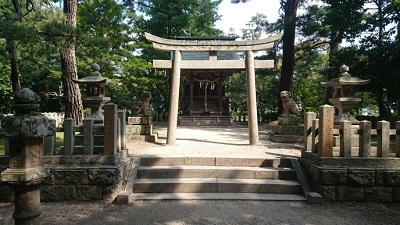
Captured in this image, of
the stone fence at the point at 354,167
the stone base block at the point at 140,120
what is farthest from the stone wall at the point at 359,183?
the stone base block at the point at 140,120

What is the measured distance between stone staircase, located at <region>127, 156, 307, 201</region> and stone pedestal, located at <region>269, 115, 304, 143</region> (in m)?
3.38

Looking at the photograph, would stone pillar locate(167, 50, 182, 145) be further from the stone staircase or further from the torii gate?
the stone staircase

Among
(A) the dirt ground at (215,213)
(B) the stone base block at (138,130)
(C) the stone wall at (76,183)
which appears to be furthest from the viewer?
(B) the stone base block at (138,130)

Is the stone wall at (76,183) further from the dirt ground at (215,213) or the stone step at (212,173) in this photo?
the stone step at (212,173)

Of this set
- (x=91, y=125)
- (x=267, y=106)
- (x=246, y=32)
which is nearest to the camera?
(x=91, y=125)

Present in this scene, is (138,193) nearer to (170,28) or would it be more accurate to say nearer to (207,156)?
(207,156)

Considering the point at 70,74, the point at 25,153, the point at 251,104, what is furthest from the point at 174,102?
the point at 25,153

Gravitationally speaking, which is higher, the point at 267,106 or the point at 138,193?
the point at 267,106

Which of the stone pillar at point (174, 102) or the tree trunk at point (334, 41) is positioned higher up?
the tree trunk at point (334, 41)

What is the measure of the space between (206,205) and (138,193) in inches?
56.2

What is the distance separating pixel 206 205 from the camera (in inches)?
187

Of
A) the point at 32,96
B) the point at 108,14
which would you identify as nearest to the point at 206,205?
the point at 32,96

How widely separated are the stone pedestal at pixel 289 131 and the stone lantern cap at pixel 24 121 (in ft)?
26.8

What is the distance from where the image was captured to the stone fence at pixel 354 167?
16.3 ft
